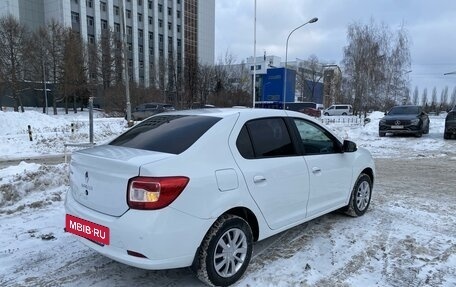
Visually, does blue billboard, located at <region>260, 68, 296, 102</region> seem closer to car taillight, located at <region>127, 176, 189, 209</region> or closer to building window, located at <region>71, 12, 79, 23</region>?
building window, located at <region>71, 12, 79, 23</region>

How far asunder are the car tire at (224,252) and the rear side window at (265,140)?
70cm

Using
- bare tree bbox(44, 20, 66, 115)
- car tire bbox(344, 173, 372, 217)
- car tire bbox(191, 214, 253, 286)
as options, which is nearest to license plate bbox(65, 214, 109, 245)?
car tire bbox(191, 214, 253, 286)

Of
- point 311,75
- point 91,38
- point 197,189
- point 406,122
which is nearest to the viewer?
point 197,189

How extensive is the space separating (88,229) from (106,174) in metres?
0.56

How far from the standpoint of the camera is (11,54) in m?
39.2

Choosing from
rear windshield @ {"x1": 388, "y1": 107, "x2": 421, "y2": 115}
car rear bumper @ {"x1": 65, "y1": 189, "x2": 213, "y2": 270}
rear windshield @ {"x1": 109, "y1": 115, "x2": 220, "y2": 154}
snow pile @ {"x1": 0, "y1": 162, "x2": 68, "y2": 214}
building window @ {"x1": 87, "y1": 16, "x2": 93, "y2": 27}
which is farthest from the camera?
building window @ {"x1": 87, "y1": 16, "x2": 93, "y2": 27}

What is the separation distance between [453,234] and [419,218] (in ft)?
2.28

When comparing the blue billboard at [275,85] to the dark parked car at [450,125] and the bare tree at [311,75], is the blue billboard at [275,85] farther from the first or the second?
the dark parked car at [450,125]

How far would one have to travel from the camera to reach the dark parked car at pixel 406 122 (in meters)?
18.5

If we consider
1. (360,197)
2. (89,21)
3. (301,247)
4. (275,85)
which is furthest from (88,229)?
(89,21)

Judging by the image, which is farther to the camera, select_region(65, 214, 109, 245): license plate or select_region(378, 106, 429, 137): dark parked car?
select_region(378, 106, 429, 137): dark parked car

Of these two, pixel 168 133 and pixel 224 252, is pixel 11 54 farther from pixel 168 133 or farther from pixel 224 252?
pixel 224 252

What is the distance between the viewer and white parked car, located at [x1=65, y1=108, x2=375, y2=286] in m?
2.97

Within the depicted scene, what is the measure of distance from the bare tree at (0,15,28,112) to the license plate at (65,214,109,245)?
41.6 m
